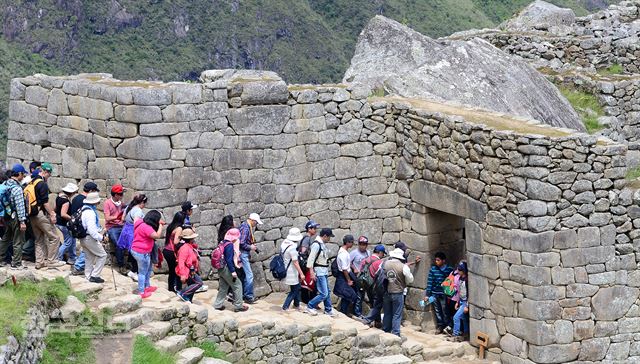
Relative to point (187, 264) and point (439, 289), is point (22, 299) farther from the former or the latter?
point (439, 289)

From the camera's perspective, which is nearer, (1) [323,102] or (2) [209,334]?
(2) [209,334]

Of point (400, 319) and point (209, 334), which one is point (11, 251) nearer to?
point (209, 334)

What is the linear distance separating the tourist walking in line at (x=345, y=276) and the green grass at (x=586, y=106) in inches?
267

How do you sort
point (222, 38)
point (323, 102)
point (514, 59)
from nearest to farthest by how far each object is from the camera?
point (323, 102)
point (514, 59)
point (222, 38)

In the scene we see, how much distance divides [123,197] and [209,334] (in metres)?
2.72

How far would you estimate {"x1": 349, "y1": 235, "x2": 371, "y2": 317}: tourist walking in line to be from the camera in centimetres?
1641

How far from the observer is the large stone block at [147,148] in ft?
51.1

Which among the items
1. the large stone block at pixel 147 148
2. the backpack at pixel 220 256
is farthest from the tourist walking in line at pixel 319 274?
the large stone block at pixel 147 148

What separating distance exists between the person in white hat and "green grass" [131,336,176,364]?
104 inches

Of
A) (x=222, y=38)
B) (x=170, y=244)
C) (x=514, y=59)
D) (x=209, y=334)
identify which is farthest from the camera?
(x=222, y=38)

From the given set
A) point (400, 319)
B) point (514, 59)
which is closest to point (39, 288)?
point (400, 319)

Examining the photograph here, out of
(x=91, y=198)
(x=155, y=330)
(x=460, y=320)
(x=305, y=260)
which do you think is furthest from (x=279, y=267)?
(x=460, y=320)

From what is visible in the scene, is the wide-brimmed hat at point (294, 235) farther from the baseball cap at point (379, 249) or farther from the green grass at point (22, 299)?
the green grass at point (22, 299)

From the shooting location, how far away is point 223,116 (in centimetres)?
1603
